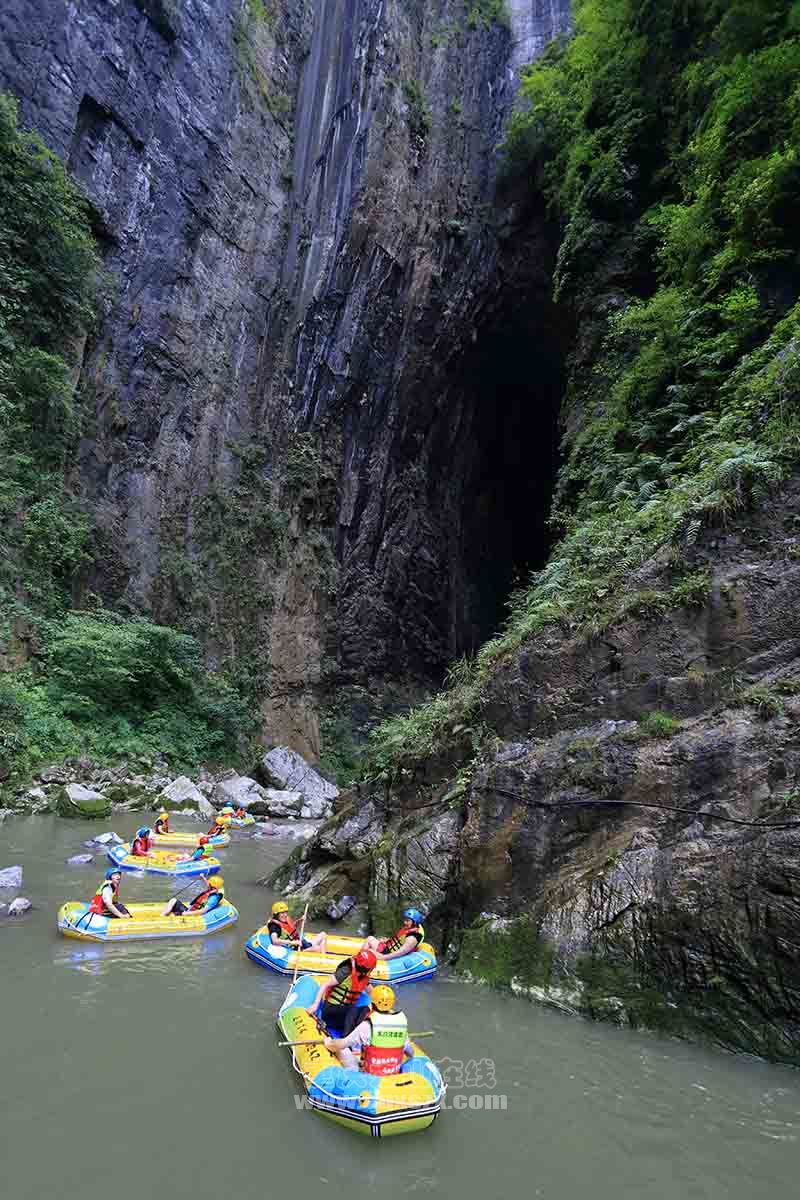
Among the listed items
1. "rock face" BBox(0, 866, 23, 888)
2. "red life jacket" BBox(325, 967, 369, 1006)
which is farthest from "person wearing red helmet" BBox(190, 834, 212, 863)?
"red life jacket" BBox(325, 967, 369, 1006)

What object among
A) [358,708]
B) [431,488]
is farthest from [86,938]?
[431,488]

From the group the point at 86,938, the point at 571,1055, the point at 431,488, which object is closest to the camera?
the point at 571,1055

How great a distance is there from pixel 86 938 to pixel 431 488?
859 inches

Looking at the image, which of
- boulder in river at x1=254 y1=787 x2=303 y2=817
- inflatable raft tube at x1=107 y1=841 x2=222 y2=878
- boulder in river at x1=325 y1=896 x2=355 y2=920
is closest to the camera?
boulder in river at x1=325 y1=896 x2=355 y2=920

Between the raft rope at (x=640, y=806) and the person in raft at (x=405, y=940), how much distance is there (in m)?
1.70

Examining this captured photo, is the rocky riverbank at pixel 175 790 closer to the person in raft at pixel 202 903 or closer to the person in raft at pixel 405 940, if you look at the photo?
the person in raft at pixel 202 903

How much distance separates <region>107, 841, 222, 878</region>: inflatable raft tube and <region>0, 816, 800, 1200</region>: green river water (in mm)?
4405

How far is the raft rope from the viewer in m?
5.48

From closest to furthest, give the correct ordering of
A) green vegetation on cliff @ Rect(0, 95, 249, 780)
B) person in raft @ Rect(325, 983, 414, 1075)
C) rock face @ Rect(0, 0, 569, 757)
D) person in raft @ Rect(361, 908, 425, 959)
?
person in raft @ Rect(325, 983, 414, 1075), person in raft @ Rect(361, 908, 425, 959), green vegetation on cliff @ Rect(0, 95, 249, 780), rock face @ Rect(0, 0, 569, 757)

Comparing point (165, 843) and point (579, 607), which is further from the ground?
point (579, 607)

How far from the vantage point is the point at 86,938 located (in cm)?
749

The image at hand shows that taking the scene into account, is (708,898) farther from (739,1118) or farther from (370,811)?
(370,811)

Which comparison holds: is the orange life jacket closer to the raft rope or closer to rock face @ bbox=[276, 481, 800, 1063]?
rock face @ bbox=[276, 481, 800, 1063]

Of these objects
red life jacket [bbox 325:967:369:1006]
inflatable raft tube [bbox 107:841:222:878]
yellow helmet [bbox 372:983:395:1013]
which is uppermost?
yellow helmet [bbox 372:983:395:1013]
